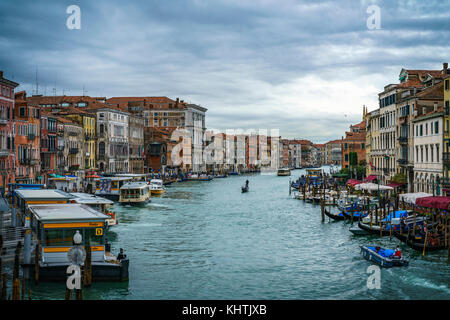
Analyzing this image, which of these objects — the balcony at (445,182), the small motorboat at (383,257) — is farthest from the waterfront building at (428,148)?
the small motorboat at (383,257)

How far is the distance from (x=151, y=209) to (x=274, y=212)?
7.87m

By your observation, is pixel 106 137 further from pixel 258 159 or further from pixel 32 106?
pixel 258 159

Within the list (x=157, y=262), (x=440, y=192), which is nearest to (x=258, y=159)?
(x=440, y=192)

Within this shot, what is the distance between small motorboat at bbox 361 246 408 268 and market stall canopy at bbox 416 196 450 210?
14.3ft

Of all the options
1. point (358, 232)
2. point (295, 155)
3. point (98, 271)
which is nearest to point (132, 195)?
point (358, 232)

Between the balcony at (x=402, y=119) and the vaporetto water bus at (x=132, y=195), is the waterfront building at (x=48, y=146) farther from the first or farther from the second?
the balcony at (x=402, y=119)

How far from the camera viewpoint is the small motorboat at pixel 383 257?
55.2 feet

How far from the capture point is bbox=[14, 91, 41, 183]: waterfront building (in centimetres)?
3809

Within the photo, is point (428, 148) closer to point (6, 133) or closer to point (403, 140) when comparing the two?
point (403, 140)

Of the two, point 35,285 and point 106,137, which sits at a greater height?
point 106,137

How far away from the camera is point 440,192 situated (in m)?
29.4

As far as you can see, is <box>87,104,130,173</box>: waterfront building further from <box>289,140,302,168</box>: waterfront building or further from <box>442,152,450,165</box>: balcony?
<box>289,140,302,168</box>: waterfront building

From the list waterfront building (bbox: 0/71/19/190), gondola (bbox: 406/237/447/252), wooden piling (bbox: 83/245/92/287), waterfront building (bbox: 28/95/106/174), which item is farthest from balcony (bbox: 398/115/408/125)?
waterfront building (bbox: 28/95/106/174)
